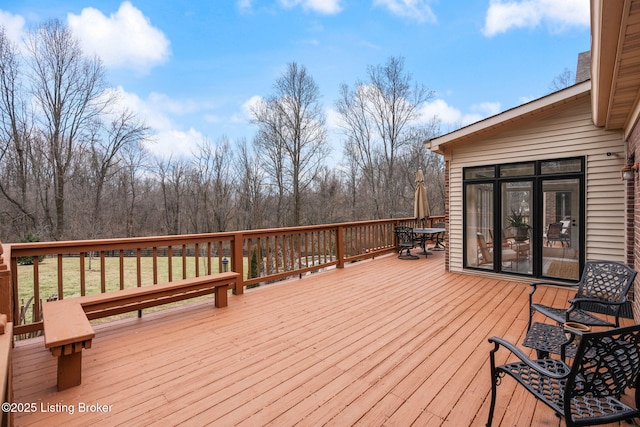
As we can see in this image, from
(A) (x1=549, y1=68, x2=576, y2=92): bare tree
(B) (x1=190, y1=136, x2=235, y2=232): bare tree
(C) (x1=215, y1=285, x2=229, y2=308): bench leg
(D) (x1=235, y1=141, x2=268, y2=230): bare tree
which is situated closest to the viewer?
(C) (x1=215, y1=285, x2=229, y2=308): bench leg

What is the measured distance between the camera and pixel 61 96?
41.8ft

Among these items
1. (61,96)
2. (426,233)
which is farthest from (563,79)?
(61,96)

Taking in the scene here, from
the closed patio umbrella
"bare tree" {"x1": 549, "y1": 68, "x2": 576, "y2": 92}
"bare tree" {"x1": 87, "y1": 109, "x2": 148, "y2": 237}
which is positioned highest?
"bare tree" {"x1": 549, "y1": 68, "x2": 576, "y2": 92}

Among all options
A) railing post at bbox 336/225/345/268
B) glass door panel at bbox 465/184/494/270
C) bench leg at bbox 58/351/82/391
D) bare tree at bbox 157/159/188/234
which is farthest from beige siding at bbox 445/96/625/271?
bare tree at bbox 157/159/188/234

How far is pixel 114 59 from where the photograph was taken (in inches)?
525

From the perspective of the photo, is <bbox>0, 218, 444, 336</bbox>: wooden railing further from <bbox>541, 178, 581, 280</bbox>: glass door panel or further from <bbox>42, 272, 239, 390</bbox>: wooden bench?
<bbox>541, 178, 581, 280</bbox>: glass door panel

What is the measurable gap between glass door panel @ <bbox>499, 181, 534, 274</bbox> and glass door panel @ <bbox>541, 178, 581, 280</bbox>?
8.5 inches

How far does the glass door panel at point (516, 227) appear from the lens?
5.22m

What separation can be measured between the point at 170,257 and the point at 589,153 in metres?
6.31

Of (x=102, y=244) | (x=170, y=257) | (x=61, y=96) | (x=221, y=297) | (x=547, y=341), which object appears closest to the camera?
(x=547, y=341)

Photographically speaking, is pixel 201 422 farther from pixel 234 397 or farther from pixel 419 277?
pixel 419 277

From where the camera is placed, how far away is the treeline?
39.7ft

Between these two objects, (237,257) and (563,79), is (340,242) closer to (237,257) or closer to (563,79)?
(237,257)

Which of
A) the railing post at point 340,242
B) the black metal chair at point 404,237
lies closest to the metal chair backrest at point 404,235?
the black metal chair at point 404,237
